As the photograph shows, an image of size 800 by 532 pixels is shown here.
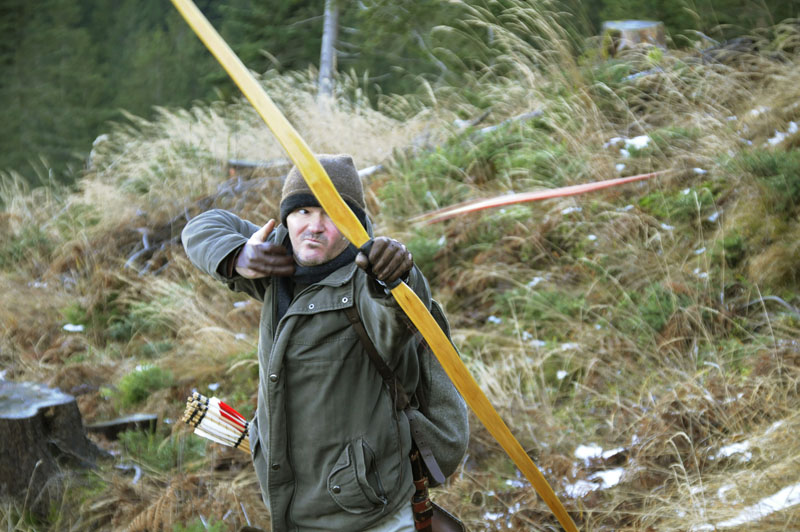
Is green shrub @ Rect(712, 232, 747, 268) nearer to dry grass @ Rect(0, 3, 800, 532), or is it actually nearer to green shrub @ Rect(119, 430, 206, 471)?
dry grass @ Rect(0, 3, 800, 532)

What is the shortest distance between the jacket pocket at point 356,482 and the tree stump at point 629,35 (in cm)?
603

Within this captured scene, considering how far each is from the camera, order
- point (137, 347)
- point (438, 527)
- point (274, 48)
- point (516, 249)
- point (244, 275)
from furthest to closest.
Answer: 1. point (274, 48)
2. point (137, 347)
3. point (516, 249)
4. point (438, 527)
5. point (244, 275)

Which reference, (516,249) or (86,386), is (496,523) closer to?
(516,249)

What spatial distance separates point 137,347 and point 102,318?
2.59 feet

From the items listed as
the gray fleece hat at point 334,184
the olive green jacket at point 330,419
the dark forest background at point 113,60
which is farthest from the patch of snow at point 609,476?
the dark forest background at point 113,60

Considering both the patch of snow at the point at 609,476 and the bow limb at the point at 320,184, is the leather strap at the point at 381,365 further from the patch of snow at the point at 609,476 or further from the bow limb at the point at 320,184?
the patch of snow at the point at 609,476

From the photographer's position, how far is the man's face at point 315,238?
2.32m

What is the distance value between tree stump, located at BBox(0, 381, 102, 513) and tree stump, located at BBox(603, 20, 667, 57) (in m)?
5.57

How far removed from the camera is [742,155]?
205 inches

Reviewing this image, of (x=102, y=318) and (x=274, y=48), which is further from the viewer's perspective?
(x=274, y=48)

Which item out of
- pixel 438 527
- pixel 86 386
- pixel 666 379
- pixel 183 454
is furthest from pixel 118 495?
pixel 666 379

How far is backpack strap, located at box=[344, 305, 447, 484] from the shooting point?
2.27 metres

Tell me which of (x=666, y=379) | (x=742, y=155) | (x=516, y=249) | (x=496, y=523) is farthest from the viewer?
(x=516, y=249)

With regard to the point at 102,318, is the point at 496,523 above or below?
above
